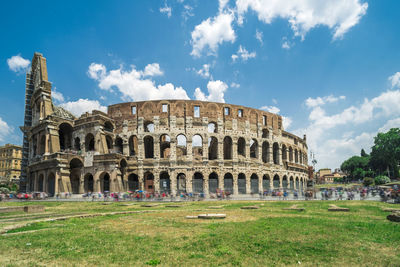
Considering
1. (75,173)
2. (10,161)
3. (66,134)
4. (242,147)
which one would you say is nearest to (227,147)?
(242,147)

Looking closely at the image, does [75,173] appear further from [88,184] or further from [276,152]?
[276,152]

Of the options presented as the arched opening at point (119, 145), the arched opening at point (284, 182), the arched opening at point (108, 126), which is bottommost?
the arched opening at point (284, 182)

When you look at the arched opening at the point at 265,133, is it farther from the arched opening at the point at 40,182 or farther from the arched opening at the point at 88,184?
the arched opening at the point at 40,182

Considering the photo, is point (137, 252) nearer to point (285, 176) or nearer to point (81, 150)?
point (81, 150)

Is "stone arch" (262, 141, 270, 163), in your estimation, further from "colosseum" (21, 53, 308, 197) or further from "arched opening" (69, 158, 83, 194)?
"arched opening" (69, 158, 83, 194)

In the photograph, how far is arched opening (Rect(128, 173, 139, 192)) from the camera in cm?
3616

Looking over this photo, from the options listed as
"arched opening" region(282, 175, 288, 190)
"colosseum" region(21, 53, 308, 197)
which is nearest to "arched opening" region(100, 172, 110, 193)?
"colosseum" region(21, 53, 308, 197)

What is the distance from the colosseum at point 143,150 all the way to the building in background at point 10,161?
52635 mm

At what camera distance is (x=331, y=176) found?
5640 inches

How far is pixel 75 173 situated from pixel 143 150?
10.2 metres

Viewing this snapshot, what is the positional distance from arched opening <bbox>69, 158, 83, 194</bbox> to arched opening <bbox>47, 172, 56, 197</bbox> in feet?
7.86

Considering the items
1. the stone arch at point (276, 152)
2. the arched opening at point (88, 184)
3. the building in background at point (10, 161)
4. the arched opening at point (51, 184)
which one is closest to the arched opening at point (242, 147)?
the stone arch at point (276, 152)

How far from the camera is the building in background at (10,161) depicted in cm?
8300

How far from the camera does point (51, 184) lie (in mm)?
34656
